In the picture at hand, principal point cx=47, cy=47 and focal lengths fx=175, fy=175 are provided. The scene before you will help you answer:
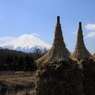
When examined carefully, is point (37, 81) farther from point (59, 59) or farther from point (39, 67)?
point (59, 59)

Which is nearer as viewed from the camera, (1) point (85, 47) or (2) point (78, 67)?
(2) point (78, 67)

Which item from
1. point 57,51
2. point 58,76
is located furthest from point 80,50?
point 58,76

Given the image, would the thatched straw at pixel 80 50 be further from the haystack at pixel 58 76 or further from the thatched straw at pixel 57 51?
the haystack at pixel 58 76

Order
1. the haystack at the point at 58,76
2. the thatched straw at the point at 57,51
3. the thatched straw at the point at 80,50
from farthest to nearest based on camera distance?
the thatched straw at the point at 80,50, the thatched straw at the point at 57,51, the haystack at the point at 58,76

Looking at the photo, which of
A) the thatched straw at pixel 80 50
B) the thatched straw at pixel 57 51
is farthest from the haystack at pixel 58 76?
the thatched straw at pixel 80 50

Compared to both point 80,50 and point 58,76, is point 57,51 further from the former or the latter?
point 80,50

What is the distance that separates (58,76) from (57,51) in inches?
41.6

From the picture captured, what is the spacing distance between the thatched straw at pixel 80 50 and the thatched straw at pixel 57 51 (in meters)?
1.68

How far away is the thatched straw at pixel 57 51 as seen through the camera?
23.4 ft

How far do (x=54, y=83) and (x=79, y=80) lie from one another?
102 centimetres

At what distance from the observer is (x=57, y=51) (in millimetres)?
7305

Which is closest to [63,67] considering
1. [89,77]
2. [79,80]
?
[79,80]

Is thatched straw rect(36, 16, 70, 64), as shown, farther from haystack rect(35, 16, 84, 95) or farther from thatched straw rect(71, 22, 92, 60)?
thatched straw rect(71, 22, 92, 60)

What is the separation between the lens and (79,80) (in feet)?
23.1
